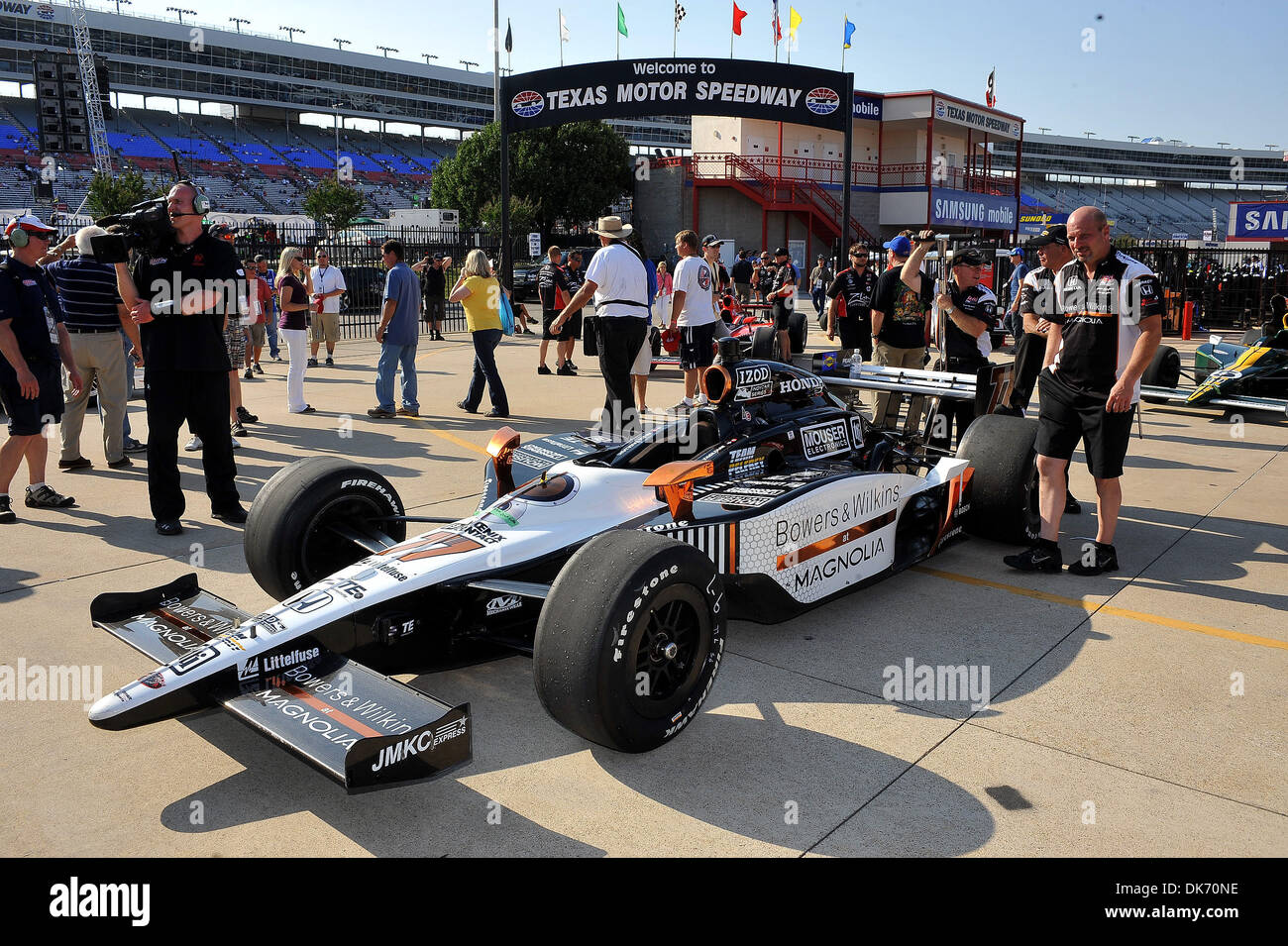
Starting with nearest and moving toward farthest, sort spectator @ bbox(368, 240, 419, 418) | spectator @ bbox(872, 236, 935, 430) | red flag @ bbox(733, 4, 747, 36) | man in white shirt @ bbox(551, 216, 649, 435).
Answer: man in white shirt @ bbox(551, 216, 649, 435), spectator @ bbox(872, 236, 935, 430), spectator @ bbox(368, 240, 419, 418), red flag @ bbox(733, 4, 747, 36)

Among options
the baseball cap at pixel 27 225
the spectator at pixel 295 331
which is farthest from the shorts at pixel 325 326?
the baseball cap at pixel 27 225

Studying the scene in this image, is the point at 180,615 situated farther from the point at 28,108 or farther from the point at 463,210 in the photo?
the point at 28,108

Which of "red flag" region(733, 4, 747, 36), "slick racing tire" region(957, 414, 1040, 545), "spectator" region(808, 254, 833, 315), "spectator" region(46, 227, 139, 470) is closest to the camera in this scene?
"slick racing tire" region(957, 414, 1040, 545)

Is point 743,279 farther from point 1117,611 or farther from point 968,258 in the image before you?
point 1117,611

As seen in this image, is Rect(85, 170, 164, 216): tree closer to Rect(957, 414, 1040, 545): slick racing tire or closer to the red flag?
the red flag

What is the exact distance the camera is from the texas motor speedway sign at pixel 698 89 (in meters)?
15.8

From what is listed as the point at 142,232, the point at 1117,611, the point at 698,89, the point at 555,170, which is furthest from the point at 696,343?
the point at 555,170

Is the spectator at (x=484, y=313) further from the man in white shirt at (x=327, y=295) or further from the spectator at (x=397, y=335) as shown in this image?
the man in white shirt at (x=327, y=295)

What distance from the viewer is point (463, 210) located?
→ 4838cm

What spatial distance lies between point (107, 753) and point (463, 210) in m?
47.5

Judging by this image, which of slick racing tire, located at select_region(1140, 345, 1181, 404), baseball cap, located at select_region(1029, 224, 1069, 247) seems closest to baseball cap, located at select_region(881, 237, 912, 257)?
baseball cap, located at select_region(1029, 224, 1069, 247)

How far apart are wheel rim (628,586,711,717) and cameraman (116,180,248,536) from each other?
391cm

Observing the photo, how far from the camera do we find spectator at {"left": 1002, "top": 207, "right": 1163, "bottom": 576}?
207 inches
